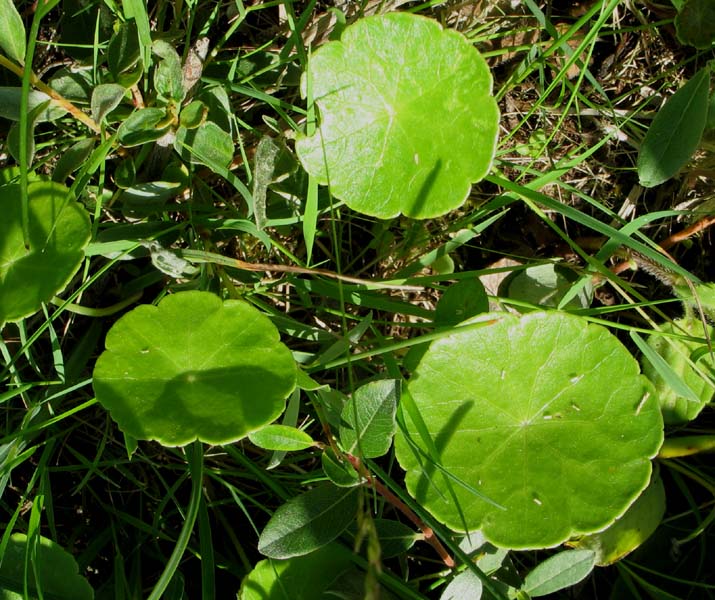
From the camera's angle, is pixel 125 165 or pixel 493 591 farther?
pixel 125 165

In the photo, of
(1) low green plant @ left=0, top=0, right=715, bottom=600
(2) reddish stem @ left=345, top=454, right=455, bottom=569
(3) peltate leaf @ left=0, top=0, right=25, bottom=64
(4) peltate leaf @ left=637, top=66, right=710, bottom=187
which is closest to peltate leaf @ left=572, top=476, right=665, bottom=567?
(1) low green plant @ left=0, top=0, right=715, bottom=600

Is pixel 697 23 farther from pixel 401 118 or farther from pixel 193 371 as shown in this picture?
pixel 193 371

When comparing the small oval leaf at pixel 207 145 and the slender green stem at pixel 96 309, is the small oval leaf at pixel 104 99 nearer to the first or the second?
the small oval leaf at pixel 207 145

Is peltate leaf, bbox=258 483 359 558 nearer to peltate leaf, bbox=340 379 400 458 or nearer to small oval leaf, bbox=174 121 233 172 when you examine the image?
peltate leaf, bbox=340 379 400 458

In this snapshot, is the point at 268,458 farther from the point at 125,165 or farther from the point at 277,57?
the point at 277,57

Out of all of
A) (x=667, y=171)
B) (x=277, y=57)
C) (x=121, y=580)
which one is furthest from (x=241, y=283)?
Answer: (x=667, y=171)

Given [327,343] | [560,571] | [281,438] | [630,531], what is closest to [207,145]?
[327,343]

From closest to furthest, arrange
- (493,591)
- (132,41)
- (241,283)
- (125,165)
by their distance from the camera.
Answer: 1. (493,591)
2. (132,41)
3. (125,165)
4. (241,283)
